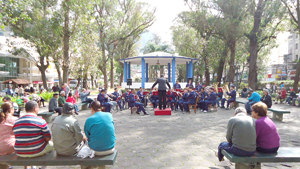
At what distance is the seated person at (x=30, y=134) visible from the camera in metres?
3.22

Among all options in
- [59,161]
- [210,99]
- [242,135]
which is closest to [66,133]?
[59,161]

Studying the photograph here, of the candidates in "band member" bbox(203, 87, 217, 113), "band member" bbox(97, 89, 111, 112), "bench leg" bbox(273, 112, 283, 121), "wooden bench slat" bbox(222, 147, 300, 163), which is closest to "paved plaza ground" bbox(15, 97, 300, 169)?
"bench leg" bbox(273, 112, 283, 121)

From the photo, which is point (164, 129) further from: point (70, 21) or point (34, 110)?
point (70, 21)

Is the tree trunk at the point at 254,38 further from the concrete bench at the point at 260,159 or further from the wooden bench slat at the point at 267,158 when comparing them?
the wooden bench slat at the point at 267,158

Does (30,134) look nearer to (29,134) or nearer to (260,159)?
(29,134)

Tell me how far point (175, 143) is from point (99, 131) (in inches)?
109

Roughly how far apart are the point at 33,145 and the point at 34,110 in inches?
23.1

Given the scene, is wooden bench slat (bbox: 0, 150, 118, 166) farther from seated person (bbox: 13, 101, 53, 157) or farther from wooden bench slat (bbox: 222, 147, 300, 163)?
wooden bench slat (bbox: 222, 147, 300, 163)

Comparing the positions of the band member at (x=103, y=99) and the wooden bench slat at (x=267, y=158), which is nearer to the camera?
the wooden bench slat at (x=267, y=158)

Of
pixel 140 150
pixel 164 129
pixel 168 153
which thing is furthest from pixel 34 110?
pixel 164 129

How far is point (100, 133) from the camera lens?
3.39 m

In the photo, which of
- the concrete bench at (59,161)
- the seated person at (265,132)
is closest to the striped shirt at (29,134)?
the concrete bench at (59,161)

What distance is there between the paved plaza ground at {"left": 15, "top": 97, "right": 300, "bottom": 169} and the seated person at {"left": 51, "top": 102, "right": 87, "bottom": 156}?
96cm

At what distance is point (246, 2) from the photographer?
16281 millimetres
